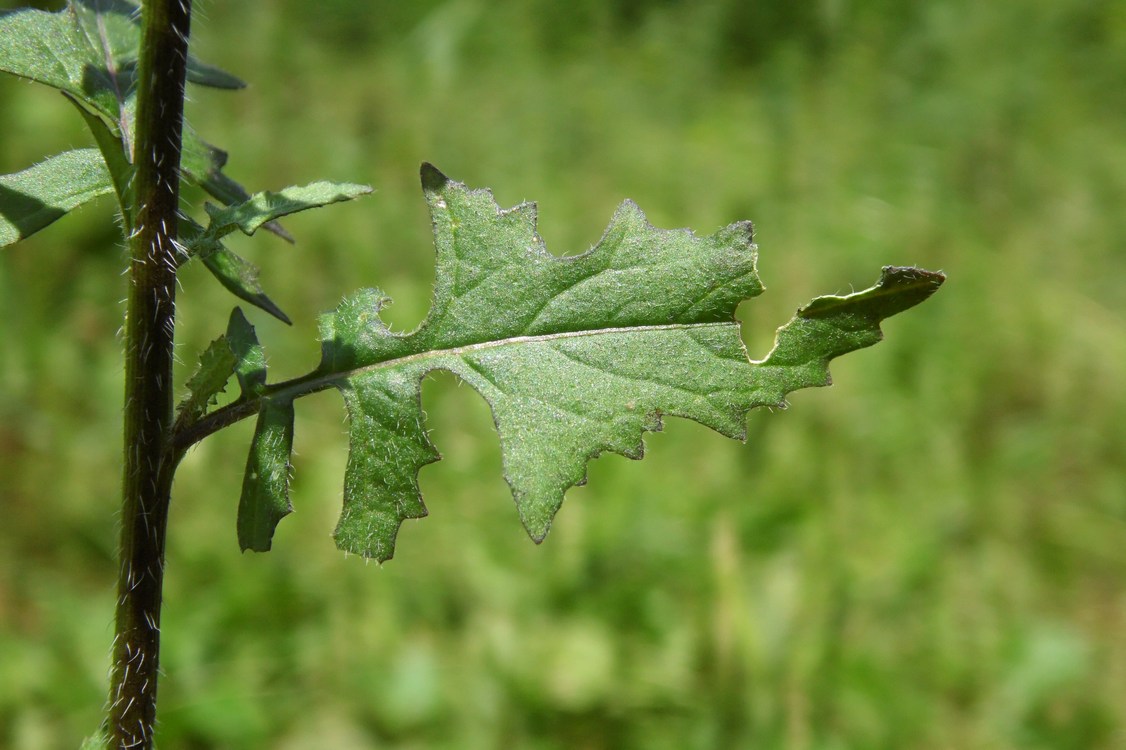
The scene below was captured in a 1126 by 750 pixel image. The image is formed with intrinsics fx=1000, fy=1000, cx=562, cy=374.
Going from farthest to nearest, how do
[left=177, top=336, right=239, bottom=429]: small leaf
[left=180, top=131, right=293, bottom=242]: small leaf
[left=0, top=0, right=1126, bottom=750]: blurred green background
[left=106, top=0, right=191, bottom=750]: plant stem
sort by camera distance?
[left=0, top=0, right=1126, bottom=750]: blurred green background, [left=180, top=131, right=293, bottom=242]: small leaf, [left=177, top=336, right=239, bottom=429]: small leaf, [left=106, top=0, right=191, bottom=750]: plant stem

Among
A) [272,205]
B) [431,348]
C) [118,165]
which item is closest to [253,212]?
[272,205]

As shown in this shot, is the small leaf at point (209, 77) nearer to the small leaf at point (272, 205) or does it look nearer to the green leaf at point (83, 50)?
the green leaf at point (83, 50)

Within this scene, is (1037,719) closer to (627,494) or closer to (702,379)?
(627,494)

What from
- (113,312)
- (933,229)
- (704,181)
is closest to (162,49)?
(113,312)

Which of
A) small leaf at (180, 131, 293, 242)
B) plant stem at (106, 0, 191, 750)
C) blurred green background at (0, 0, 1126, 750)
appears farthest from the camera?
blurred green background at (0, 0, 1126, 750)

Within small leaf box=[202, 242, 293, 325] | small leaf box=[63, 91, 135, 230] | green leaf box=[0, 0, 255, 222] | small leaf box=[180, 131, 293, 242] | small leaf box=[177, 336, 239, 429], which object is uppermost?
green leaf box=[0, 0, 255, 222]

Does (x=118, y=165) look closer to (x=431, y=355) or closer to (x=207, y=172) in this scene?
(x=207, y=172)

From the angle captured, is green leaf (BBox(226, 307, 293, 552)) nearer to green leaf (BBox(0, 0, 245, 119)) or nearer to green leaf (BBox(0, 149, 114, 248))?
green leaf (BBox(0, 149, 114, 248))

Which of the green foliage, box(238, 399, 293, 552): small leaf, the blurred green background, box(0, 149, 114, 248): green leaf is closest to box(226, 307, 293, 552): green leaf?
box(238, 399, 293, 552): small leaf

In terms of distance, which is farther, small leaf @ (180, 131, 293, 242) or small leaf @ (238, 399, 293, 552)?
small leaf @ (180, 131, 293, 242)
